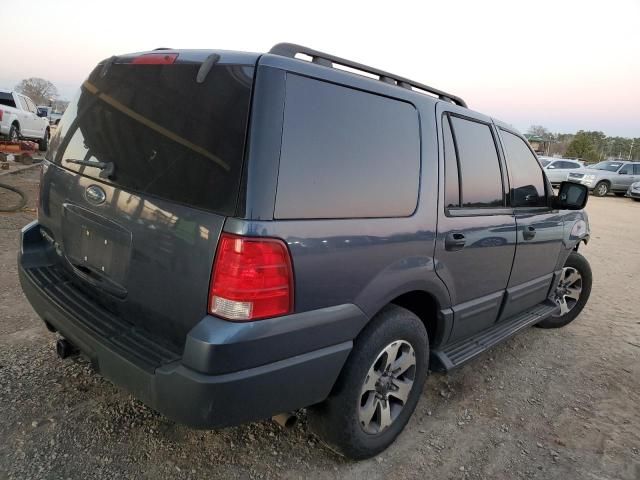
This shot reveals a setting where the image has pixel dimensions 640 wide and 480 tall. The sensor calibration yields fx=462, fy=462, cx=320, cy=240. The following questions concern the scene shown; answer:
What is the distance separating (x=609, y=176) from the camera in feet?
73.8

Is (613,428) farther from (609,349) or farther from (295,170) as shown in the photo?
(295,170)

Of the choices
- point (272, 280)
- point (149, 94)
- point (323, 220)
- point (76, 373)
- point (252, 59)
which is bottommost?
point (76, 373)

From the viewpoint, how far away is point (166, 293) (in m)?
1.89

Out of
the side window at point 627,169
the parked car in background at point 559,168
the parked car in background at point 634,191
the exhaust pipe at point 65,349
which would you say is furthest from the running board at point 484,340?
the side window at point 627,169

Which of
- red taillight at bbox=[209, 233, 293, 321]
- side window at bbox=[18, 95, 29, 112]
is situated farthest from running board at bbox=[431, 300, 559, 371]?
side window at bbox=[18, 95, 29, 112]

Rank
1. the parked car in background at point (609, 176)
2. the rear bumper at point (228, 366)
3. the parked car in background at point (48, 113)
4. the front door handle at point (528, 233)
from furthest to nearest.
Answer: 1. the parked car in background at point (609, 176)
2. the parked car in background at point (48, 113)
3. the front door handle at point (528, 233)
4. the rear bumper at point (228, 366)

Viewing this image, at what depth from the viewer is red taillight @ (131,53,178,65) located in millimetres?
2092

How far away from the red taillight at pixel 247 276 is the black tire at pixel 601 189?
25.1 metres

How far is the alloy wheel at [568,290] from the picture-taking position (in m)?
4.49

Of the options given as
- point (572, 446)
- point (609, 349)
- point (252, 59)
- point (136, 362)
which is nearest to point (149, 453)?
point (136, 362)

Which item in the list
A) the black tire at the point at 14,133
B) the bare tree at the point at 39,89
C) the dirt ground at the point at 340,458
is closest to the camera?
A: the dirt ground at the point at 340,458

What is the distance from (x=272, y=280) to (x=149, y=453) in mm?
1219

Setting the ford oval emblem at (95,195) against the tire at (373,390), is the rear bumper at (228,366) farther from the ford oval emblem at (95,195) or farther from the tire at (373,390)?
the ford oval emblem at (95,195)

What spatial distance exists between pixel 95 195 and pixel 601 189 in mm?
25534
